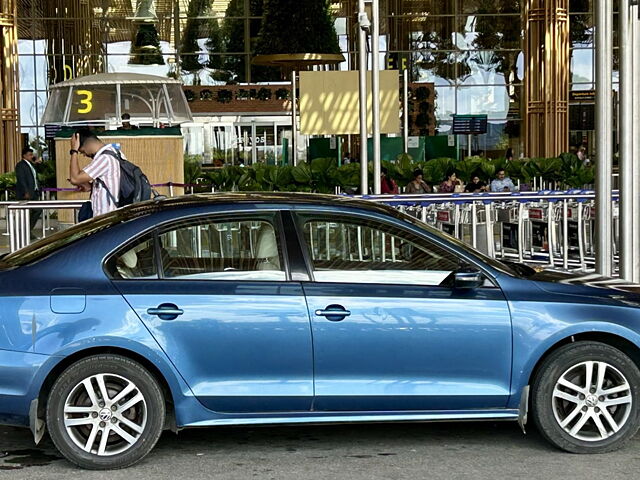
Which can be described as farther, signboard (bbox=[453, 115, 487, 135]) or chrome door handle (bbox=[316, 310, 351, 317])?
signboard (bbox=[453, 115, 487, 135])

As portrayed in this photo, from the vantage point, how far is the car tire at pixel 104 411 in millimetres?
6102

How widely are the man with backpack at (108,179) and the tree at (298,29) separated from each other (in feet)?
65.5

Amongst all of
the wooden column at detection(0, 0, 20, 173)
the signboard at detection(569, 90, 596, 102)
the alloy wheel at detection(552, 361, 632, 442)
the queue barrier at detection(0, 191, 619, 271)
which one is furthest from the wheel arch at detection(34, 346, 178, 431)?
the signboard at detection(569, 90, 596, 102)

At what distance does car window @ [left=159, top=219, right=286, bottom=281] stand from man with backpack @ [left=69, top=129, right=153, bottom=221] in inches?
165

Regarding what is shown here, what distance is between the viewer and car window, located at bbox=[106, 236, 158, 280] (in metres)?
6.24

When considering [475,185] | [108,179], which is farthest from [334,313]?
[475,185]

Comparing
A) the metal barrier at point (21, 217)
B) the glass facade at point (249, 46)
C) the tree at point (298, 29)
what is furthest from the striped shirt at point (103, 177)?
the glass facade at point (249, 46)

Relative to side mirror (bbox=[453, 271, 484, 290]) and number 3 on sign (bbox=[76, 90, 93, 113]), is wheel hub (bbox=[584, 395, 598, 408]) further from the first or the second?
number 3 on sign (bbox=[76, 90, 93, 113])

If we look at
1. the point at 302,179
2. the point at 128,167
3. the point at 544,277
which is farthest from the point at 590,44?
the point at 544,277

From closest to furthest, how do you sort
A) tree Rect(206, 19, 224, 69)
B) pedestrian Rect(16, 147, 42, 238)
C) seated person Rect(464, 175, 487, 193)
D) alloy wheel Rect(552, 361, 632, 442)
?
alloy wheel Rect(552, 361, 632, 442) → pedestrian Rect(16, 147, 42, 238) → seated person Rect(464, 175, 487, 193) → tree Rect(206, 19, 224, 69)

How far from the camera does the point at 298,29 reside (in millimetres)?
30625

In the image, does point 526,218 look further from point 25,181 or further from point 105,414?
point 25,181

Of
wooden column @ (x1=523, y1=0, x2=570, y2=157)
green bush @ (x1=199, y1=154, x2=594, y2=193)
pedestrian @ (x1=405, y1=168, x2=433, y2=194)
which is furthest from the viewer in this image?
wooden column @ (x1=523, y1=0, x2=570, y2=157)

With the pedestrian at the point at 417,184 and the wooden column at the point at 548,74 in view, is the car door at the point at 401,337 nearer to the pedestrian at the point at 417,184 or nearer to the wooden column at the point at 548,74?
the pedestrian at the point at 417,184
